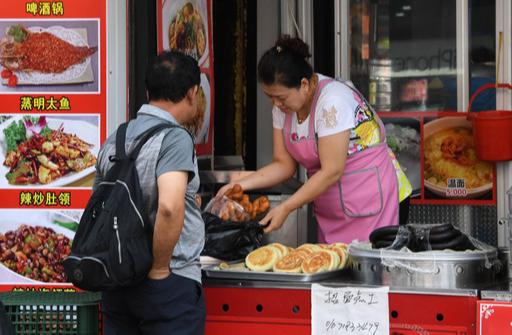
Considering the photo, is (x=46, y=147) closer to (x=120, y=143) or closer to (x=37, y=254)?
(x=37, y=254)

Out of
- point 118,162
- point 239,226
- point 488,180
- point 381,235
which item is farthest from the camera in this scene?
point 488,180

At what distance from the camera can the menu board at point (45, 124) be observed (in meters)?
4.49

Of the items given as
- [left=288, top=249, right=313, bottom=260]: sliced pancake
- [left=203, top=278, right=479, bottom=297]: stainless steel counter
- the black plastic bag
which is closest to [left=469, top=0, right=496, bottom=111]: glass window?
the black plastic bag

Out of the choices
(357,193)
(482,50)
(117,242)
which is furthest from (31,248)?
(482,50)

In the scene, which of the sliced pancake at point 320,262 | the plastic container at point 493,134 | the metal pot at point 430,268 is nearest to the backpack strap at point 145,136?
the sliced pancake at point 320,262

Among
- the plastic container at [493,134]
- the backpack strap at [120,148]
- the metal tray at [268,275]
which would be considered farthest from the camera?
the plastic container at [493,134]

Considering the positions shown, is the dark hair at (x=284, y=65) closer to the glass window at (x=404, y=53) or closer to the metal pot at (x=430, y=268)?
the metal pot at (x=430, y=268)

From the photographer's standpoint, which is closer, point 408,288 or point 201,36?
point 408,288

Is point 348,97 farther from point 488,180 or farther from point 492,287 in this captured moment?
point 488,180

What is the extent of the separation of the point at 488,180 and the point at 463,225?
0.36 m

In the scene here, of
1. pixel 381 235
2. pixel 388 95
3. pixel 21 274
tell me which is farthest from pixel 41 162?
pixel 388 95

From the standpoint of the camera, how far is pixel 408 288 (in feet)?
11.9

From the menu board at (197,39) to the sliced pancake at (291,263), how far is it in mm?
1220

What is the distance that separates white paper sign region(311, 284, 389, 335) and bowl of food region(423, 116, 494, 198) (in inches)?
113
